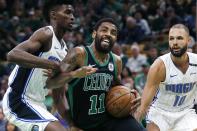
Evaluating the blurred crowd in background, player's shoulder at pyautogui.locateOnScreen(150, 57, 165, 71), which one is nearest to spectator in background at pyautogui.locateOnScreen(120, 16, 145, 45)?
the blurred crowd in background

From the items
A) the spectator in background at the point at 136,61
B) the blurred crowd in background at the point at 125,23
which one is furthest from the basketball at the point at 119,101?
the spectator in background at the point at 136,61

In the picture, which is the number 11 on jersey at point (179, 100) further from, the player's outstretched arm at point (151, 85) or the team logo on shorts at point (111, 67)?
the team logo on shorts at point (111, 67)

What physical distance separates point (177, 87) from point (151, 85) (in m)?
0.36

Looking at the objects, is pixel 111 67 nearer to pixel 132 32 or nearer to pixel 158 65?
pixel 158 65

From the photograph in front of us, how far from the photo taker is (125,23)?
17.5 metres

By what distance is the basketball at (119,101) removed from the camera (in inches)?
275

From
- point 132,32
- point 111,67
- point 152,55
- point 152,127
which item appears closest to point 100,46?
point 111,67

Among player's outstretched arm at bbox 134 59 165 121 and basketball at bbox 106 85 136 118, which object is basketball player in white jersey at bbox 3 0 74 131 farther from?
player's outstretched arm at bbox 134 59 165 121

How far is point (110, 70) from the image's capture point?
7109 millimetres

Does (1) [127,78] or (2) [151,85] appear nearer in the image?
(2) [151,85]

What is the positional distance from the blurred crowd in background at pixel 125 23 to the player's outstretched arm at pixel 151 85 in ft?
20.5

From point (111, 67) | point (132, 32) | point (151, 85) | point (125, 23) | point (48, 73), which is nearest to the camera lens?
point (48, 73)

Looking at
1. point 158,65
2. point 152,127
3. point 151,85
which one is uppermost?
point 158,65

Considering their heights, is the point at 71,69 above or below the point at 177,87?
above
